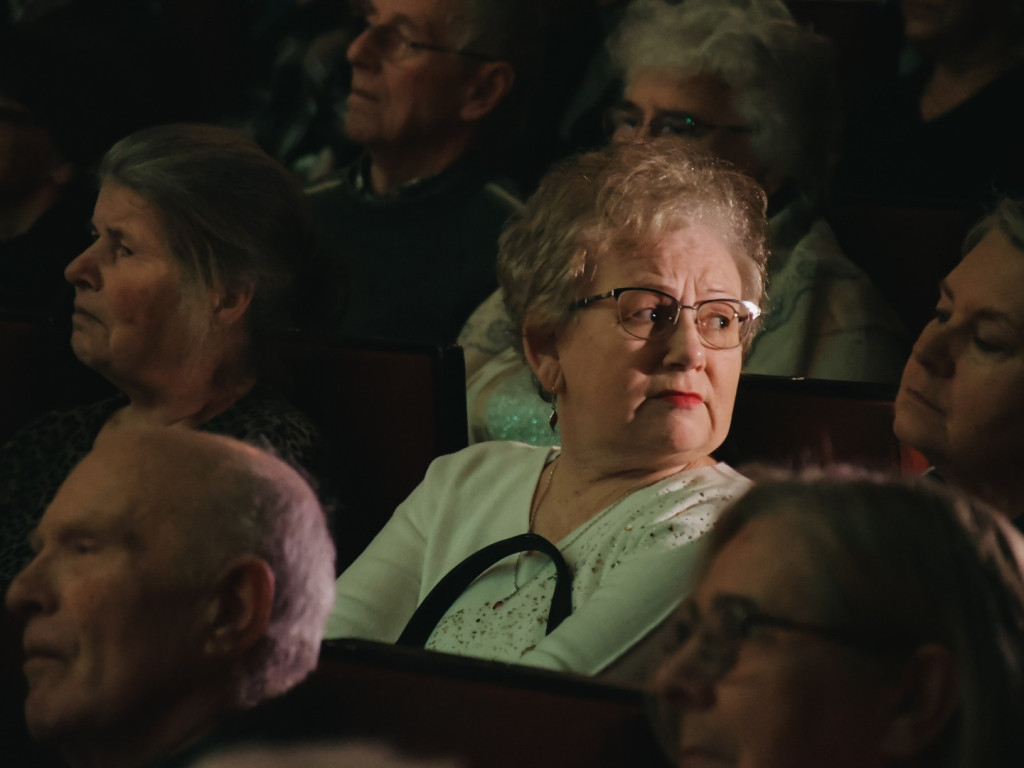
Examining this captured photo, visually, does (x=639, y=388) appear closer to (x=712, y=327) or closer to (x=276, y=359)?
(x=712, y=327)

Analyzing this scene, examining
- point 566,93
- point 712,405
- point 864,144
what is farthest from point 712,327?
point 566,93

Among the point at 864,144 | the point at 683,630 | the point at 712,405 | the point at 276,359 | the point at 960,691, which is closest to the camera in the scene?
the point at 960,691

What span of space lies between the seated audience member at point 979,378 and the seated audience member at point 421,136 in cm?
100

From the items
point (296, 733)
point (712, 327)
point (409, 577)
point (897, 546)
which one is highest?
point (897, 546)

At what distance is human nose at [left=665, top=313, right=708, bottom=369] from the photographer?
1404mm

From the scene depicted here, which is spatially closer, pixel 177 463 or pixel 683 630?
pixel 683 630

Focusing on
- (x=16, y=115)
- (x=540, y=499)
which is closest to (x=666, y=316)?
(x=540, y=499)

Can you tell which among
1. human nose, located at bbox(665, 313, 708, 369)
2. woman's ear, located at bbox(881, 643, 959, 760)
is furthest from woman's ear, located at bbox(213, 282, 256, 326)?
woman's ear, located at bbox(881, 643, 959, 760)

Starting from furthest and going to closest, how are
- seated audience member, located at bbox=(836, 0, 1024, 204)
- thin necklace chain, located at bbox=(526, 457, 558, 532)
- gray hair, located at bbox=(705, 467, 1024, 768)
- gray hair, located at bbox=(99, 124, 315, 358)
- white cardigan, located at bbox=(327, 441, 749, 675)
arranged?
seated audience member, located at bbox=(836, 0, 1024, 204) < gray hair, located at bbox=(99, 124, 315, 358) < thin necklace chain, located at bbox=(526, 457, 558, 532) < white cardigan, located at bbox=(327, 441, 749, 675) < gray hair, located at bbox=(705, 467, 1024, 768)

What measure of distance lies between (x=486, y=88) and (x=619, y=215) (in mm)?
1075

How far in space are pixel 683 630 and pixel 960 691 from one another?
185 mm

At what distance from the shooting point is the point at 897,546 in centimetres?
84

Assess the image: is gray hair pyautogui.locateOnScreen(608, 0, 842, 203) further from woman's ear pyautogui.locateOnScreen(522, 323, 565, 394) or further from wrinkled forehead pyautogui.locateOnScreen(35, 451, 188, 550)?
wrinkled forehead pyautogui.locateOnScreen(35, 451, 188, 550)

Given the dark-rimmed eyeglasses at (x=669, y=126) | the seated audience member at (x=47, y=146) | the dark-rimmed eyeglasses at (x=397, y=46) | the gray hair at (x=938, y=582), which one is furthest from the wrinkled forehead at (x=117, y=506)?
the dark-rimmed eyeglasses at (x=397, y=46)
